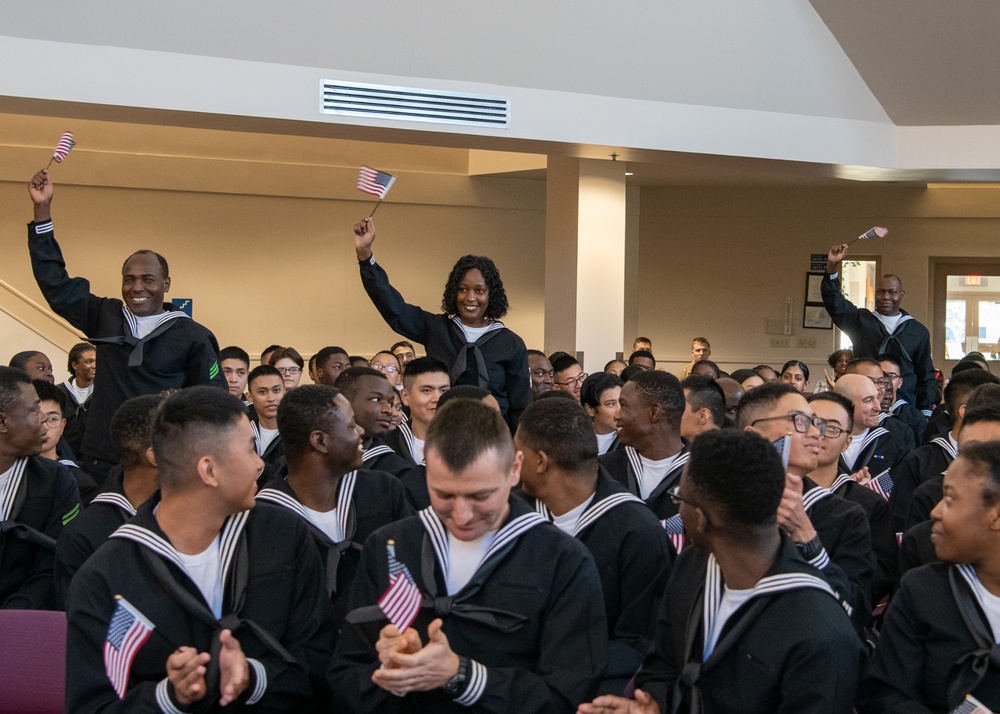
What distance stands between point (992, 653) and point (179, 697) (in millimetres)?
Answer: 1647

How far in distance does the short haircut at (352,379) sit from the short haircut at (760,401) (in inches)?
61.6

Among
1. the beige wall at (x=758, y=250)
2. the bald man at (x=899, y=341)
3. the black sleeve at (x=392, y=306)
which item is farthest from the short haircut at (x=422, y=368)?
the beige wall at (x=758, y=250)

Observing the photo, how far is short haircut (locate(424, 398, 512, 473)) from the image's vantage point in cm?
226

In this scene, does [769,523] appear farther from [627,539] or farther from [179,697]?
[179,697]

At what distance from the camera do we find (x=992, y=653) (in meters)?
2.16

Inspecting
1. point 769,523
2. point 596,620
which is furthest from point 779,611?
point 596,620

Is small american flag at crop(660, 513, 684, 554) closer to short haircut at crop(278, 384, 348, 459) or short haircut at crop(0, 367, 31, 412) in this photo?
short haircut at crop(278, 384, 348, 459)

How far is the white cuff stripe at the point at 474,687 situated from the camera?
2.12 m

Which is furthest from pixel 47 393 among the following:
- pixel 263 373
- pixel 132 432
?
pixel 132 432

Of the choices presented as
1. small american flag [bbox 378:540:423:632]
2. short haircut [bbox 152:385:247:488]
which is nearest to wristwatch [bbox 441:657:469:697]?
small american flag [bbox 378:540:423:632]

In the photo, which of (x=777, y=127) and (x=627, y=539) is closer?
(x=627, y=539)

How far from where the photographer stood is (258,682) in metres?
2.25

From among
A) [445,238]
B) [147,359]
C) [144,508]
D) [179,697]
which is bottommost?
[179,697]

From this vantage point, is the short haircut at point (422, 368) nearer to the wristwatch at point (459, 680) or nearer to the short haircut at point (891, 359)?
the wristwatch at point (459, 680)
